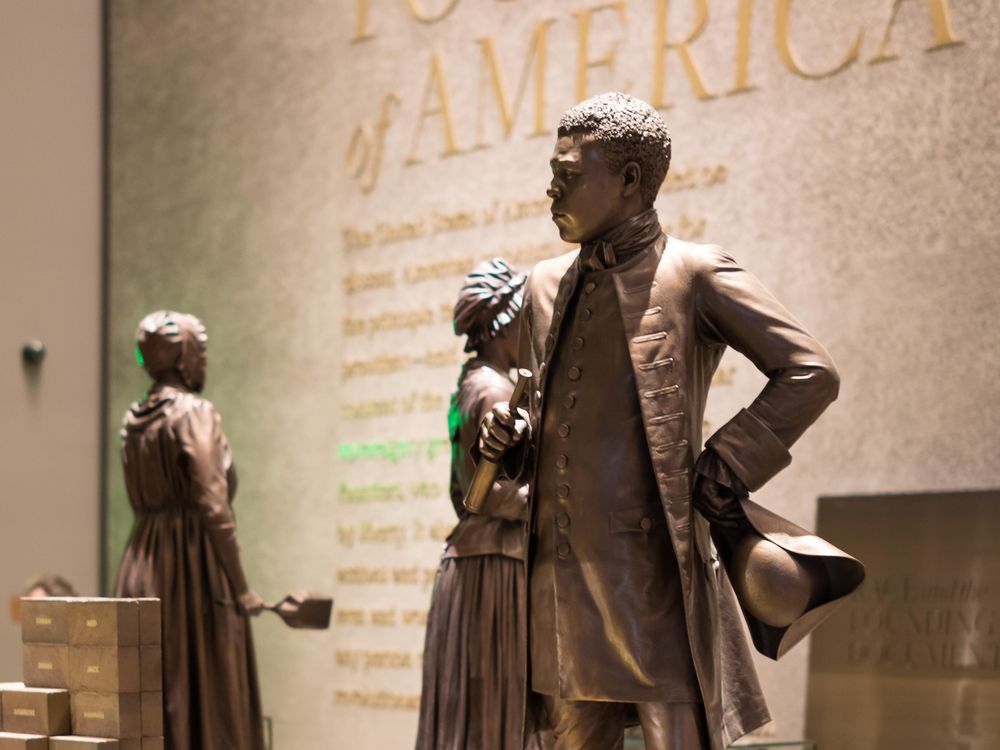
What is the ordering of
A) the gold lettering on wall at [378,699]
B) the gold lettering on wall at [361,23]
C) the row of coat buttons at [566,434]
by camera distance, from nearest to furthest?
the row of coat buttons at [566,434] < the gold lettering on wall at [378,699] < the gold lettering on wall at [361,23]

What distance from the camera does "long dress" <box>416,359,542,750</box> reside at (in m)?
5.14

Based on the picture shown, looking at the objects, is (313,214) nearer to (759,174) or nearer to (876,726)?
(759,174)

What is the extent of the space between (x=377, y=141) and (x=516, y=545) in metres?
4.07

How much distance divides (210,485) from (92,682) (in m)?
1.26

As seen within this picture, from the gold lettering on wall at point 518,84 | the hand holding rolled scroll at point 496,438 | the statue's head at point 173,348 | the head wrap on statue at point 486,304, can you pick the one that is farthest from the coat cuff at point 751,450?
the gold lettering on wall at point 518,84

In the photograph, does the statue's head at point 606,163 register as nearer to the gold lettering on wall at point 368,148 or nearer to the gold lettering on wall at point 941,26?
the gold lettering on wall at point 941,26

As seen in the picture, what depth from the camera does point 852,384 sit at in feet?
21.0

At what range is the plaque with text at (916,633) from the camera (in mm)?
5723

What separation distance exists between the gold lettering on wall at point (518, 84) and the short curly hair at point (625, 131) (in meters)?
4.48

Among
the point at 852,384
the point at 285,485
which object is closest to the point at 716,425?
the point at 852,384

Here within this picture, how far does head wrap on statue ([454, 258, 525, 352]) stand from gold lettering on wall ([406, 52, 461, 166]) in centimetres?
301

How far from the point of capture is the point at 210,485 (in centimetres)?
602

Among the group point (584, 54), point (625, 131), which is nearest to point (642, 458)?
Result: point (625, 131)

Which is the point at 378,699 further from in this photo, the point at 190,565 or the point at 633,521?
the point at 633,521
